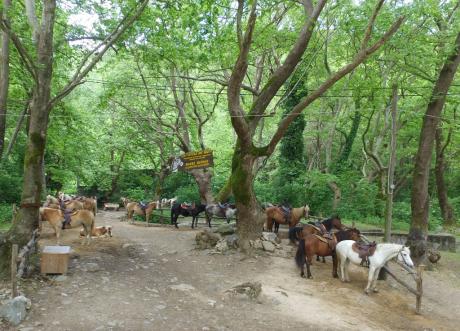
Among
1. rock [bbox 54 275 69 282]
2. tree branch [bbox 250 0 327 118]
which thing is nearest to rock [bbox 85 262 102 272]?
rock [bbox 54 275 69 282]

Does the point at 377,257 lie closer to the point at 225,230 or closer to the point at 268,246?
the point at 268,246

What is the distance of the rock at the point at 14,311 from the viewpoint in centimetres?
629

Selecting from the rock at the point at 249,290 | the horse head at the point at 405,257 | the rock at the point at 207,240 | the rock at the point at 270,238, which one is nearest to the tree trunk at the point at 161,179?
the rock at the point at 207,240

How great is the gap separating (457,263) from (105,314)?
13.8 m

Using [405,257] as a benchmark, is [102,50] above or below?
above

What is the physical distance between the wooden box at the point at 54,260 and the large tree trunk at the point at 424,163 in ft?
37.7

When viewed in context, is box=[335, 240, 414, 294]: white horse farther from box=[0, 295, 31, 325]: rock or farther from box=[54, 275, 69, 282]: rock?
box=[0, 295, 31, 325]: rock

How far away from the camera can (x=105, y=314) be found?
6.88 metres

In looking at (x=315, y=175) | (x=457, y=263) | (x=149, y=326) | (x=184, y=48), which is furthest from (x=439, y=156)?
(x=149, y=326)

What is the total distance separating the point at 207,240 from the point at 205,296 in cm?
423

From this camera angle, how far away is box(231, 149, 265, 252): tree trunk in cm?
1219

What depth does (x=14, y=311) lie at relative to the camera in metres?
6.37

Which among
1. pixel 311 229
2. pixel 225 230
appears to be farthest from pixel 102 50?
pixel 311 229

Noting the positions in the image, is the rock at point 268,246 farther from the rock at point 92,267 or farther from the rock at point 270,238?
the rock at point 92,267
